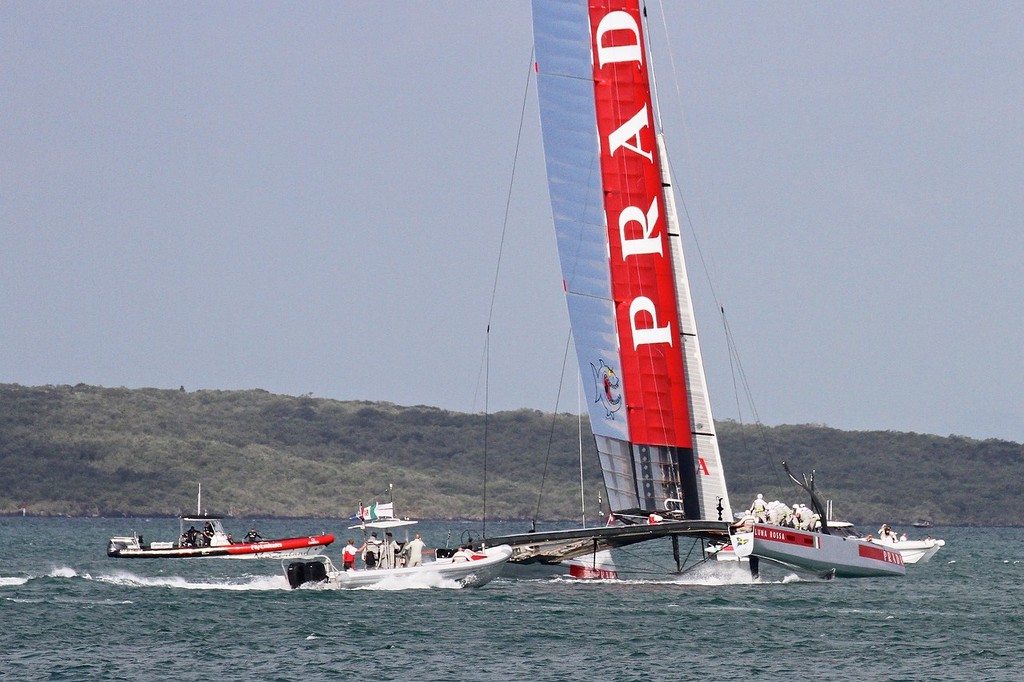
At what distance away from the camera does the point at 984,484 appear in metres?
199

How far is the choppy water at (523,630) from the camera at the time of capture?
99.9 ft

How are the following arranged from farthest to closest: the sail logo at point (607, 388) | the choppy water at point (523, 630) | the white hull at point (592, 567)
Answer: the sail logo at point (607, 388)
the white hull at point (592, 567)
the choppy water at point (523, 630)

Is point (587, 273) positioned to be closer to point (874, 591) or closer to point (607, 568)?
point (607, 568)

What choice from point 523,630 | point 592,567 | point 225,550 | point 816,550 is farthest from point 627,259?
point 225,550

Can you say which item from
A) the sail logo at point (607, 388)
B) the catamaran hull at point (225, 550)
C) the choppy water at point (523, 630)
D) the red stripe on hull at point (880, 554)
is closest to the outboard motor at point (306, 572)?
the choppy water at point (523, 630)

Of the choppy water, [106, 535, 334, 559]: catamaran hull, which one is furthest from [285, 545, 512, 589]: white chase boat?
[106, 535, 334, 559]: catamaran hull

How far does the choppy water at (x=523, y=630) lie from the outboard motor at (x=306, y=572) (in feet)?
1.49

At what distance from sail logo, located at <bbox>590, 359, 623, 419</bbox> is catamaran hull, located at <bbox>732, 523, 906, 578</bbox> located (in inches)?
196

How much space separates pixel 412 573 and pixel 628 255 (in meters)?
9.66

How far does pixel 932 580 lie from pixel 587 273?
47.4ft

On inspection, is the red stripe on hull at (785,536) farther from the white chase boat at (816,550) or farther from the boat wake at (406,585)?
the boat wake at (406,585)

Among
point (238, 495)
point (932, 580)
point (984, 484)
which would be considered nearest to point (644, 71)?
point (932, 580)

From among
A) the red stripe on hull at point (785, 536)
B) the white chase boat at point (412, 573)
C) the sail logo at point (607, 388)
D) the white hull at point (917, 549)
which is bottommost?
the white chase boat at point (412, 573)

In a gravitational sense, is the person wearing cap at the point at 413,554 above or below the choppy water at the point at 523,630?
above
